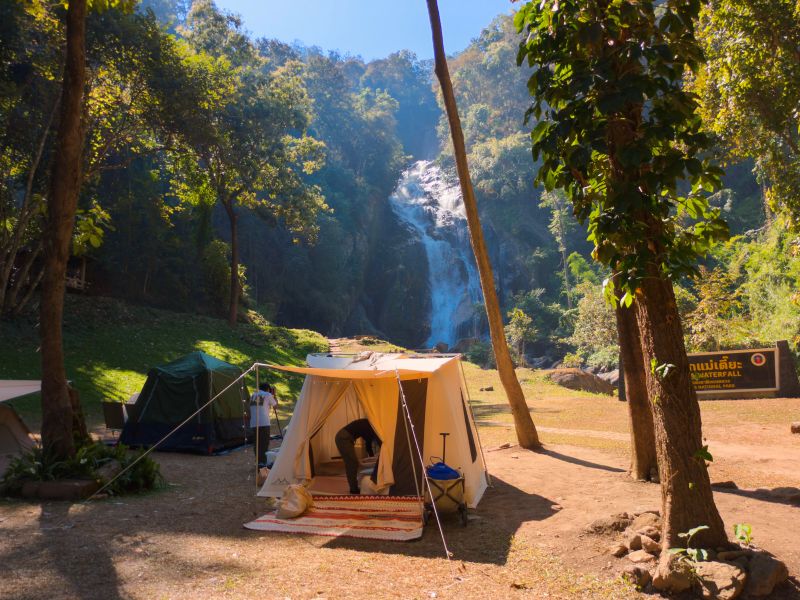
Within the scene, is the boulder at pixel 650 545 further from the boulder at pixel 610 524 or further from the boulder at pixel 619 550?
the boulder at pixel 610 524

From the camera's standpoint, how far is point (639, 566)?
15.9ft

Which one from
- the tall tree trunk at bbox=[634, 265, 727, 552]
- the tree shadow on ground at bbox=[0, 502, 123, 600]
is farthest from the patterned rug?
the tall tree trunk at bbox=[634, 265, 727, 552]

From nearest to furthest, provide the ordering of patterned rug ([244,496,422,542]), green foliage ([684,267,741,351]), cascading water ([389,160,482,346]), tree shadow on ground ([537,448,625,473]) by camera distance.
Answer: patterned rug ([244,496,422,542]), tree shadow on ground ([537,448,625,473]), green foliage ([684,267,741,351]), cascading water ([389,160,482,346])

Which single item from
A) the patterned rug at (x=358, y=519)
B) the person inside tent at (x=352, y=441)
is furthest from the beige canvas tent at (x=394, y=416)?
the patterned rug at (x=358, y=519)

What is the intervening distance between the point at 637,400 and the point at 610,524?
2766 millimetres

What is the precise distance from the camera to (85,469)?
25.7 feet

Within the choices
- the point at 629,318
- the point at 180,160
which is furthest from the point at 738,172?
the point at 629,318

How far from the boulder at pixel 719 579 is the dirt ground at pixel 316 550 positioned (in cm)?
33

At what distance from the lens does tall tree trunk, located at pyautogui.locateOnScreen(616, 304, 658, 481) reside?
823 centimetres

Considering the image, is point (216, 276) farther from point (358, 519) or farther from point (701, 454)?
point (701, 454)

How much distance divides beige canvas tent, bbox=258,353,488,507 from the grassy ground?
7724 mm

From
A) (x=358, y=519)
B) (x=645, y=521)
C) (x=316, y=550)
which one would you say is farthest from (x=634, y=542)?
(x=358, y=519)

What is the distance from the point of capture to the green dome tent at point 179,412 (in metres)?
11.6

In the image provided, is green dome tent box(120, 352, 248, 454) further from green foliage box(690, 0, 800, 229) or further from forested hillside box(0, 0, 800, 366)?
green foliage box(690, 0, 800, 229)
